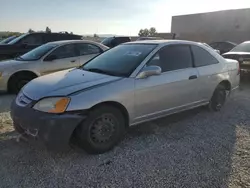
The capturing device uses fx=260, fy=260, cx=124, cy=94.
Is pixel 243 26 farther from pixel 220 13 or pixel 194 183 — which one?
pixel 194 183

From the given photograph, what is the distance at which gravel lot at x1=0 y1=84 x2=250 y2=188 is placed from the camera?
2895mm

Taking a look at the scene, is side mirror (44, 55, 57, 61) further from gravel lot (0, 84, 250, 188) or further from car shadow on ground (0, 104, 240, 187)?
car shadow on ground (0, 104, 240, 187)

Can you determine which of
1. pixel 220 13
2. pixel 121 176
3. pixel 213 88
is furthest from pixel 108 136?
pixel 220 13

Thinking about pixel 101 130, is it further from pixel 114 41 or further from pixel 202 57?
pixel 114 41

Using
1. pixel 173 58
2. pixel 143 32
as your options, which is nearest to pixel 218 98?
pixel 173 58

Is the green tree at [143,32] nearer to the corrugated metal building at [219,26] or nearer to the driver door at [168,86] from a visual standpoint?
the corrugated metal building at [219,26]

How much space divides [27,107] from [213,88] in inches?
136

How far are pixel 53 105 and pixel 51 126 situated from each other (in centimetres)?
26

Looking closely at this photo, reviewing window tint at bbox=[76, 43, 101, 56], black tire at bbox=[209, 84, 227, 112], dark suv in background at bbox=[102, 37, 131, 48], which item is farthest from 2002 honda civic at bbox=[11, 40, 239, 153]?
dark suv in background at bbox=[102, 37, 131, 48]

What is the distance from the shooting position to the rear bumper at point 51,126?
3.09 m

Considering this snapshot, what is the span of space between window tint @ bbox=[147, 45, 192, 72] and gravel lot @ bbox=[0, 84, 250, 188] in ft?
3.45

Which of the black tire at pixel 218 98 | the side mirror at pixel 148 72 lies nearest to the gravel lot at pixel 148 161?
the black tire at pixel 218 98

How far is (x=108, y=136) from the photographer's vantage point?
3557 millimetres

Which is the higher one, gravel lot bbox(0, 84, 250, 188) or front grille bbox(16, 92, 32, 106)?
front grille bbox(16, 92, 32, 106)
